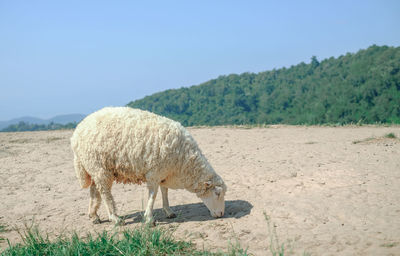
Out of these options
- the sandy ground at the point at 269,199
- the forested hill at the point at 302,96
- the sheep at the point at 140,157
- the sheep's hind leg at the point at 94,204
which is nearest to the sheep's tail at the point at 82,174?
the sheep at the point at 140,157

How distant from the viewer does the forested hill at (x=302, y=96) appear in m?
29.4

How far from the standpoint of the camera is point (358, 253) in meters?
4.35

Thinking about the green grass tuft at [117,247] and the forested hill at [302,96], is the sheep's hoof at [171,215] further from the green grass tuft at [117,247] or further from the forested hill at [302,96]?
the forested hill at [302,96]

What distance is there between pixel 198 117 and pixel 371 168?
3020cm

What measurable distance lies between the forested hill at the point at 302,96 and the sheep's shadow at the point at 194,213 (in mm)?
19408

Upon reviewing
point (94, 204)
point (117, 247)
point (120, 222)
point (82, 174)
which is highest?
point (82, 174)

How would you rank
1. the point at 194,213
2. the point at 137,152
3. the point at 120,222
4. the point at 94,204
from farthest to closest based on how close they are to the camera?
the point at 194,213, the point at 94,204, the point at 120,222, the point at 137,152

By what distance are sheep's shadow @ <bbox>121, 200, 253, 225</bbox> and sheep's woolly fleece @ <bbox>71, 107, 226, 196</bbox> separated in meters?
0.51

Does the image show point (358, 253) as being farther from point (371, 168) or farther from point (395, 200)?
point (371, 168)

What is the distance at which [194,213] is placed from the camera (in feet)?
21.8

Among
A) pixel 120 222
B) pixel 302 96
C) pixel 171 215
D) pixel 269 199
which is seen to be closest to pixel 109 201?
pixel 120 222

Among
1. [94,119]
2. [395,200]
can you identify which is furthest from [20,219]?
[395,200]

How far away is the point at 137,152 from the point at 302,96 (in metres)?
35.1

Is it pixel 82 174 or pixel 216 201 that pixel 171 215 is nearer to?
pixel 216 201
